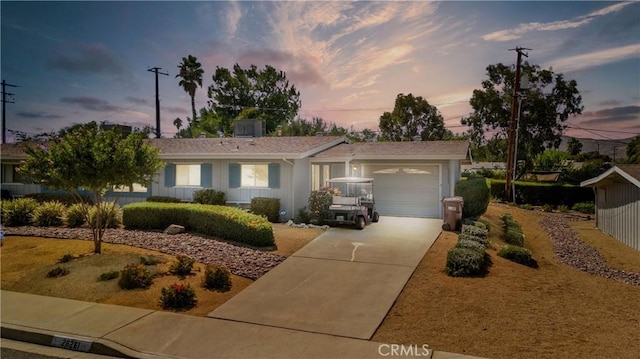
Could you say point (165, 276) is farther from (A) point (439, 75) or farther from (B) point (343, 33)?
(A) point (439, 75)

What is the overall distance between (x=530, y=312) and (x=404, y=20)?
37.5 ft

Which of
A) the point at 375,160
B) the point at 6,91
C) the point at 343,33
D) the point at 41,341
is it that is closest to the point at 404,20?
the point at 343,33

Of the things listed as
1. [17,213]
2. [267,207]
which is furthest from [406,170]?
[17,213]

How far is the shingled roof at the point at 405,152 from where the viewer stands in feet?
55.9

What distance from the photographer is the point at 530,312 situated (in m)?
7.13

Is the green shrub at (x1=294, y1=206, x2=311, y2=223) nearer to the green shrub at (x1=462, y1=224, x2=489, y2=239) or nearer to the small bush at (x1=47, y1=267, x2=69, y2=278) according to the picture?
the green shrub at (x1=462, y1=224, x2=489, y2=239)

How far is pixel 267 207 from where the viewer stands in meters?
16.7

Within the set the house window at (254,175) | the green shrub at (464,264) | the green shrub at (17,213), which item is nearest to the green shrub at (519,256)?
the green shrub at (464,264)

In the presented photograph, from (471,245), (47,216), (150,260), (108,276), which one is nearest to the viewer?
(108,276)

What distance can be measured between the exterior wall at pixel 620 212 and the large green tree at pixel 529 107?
730 inches

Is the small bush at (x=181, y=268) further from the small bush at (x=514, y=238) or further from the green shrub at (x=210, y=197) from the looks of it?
the small bush at (x=514, y=238)

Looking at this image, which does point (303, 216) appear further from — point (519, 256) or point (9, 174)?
point (9, 174)

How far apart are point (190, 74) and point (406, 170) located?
130 feet

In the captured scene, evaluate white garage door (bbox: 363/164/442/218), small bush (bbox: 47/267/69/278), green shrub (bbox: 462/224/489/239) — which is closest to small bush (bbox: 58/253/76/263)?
small bush (bbox: 47/267/69/278)
